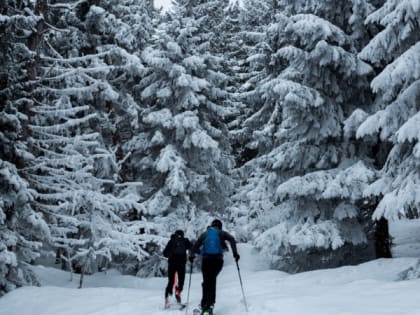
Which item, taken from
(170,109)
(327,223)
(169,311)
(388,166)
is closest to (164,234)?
(170,109)

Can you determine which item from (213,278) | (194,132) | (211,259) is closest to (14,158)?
(194,132)

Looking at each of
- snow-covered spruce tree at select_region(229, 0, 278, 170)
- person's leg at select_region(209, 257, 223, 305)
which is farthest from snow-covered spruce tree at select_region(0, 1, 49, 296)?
snow-covered spruce tree at select_region(229, 0, 278, 170)

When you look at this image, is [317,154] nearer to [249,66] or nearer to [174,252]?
[174,252]

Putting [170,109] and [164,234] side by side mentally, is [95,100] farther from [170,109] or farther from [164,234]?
[164,234]

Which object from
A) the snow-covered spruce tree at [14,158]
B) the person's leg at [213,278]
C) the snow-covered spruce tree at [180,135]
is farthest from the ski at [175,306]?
the snow-covered spruce tree at [180,135]

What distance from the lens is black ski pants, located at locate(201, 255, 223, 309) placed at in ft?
31.5

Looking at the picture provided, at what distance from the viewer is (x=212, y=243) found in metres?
9.85

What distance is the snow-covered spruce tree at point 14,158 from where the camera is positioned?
45.4 feet

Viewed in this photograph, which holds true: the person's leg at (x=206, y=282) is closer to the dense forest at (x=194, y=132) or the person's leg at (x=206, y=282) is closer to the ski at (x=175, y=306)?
the ski at (x=175, y=306)

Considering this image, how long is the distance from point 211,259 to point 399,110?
522 cm

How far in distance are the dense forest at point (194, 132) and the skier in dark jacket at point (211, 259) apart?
3.20 metres

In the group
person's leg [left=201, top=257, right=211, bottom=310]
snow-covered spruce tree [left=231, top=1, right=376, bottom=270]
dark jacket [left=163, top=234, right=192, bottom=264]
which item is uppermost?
snow-covered spruce tree [left=231, top=1, right=376, bottom=270]

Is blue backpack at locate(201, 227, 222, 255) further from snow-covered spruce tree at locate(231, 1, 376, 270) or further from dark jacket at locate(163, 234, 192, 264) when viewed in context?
snow-covered spruce tree at locate(231, 1, 376, 270)

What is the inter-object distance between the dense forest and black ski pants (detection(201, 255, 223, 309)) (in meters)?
3.41
